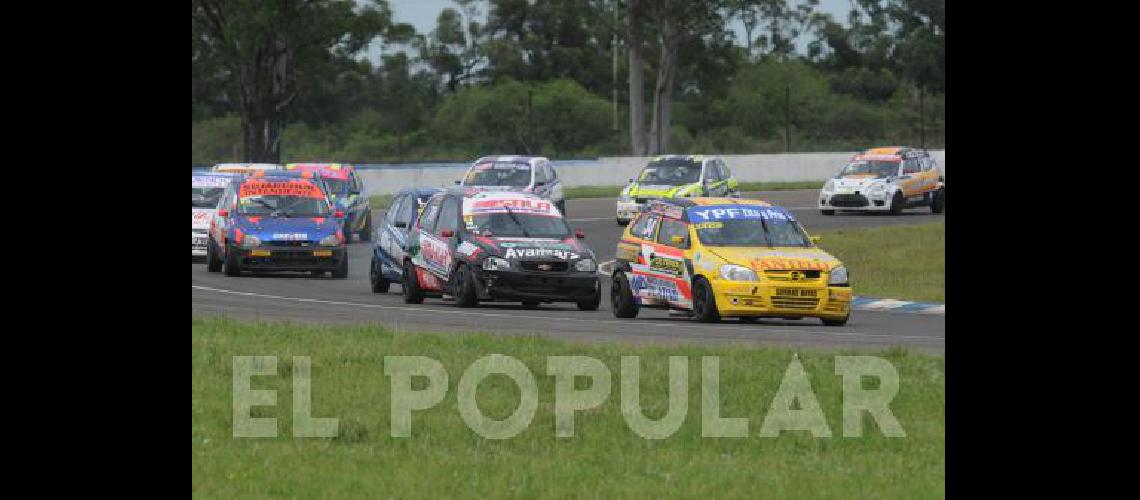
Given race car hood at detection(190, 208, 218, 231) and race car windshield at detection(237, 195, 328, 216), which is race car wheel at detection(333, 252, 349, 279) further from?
race car hood at detection(190, 208, 218, 231)

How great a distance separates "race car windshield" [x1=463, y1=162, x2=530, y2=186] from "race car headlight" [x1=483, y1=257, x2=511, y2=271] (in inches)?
709

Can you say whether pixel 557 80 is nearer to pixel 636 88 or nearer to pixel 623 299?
pixel 636 88

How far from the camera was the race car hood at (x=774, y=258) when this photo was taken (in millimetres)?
21984

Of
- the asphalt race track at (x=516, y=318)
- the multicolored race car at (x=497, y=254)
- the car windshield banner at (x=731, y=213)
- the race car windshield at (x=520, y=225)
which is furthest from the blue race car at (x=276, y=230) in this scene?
the car windshield banner at (x=731, y=213)

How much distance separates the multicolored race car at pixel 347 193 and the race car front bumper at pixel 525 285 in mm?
14582

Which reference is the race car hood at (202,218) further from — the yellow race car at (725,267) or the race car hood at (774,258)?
the race car hood at (774,258)

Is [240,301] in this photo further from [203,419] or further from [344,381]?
[203,419]

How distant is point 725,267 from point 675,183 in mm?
22759

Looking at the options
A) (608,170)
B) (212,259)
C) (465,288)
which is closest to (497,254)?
(465,288)

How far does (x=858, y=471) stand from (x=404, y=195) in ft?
56.8

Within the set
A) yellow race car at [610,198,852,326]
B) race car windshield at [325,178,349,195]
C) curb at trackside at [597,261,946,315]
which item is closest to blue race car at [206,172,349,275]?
curb at trackside at [597,261,946,315]
